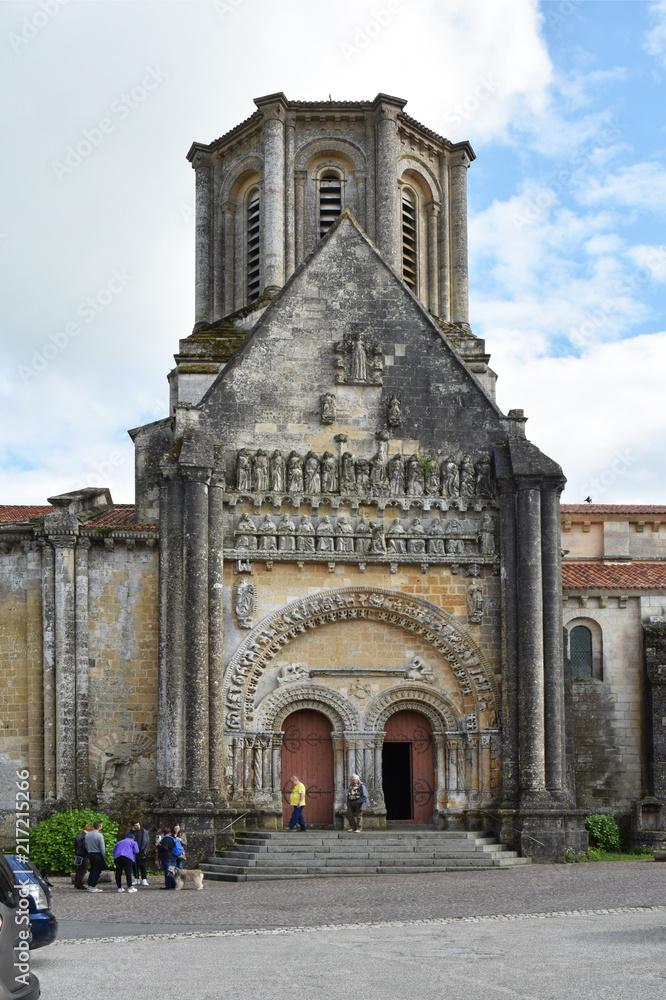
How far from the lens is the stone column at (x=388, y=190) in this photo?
33.3 metres

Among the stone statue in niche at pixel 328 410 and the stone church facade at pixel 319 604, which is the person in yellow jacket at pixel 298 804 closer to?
the stone church facade at pixel 319 604

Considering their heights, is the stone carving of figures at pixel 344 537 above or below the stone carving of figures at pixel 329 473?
Answer: below

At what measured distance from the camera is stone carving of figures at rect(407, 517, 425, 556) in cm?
2667

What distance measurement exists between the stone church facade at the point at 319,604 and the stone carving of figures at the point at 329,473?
1.9 inches

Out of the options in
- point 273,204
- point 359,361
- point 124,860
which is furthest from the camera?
point 273,204

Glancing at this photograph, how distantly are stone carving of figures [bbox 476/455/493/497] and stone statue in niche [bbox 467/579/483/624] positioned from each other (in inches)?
77.9

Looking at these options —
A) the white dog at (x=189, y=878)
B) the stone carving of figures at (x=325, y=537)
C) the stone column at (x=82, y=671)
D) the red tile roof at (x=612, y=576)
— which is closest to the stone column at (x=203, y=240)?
the stone carving of figures at (x=325, y=537)

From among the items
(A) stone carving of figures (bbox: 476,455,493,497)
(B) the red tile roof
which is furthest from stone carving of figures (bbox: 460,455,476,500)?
(B) the red tile roof

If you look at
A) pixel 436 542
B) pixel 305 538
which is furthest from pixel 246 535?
pixel 436 542

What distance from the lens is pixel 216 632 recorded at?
990 inches

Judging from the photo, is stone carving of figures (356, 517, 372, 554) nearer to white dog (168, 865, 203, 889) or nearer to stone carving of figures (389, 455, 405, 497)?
stone carving of figures (389, 455, 405, 497)

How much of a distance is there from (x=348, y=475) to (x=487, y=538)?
3.32 m

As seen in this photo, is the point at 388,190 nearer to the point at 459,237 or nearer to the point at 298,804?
the point at 459,237

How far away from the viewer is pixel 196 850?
23797 millimetres
